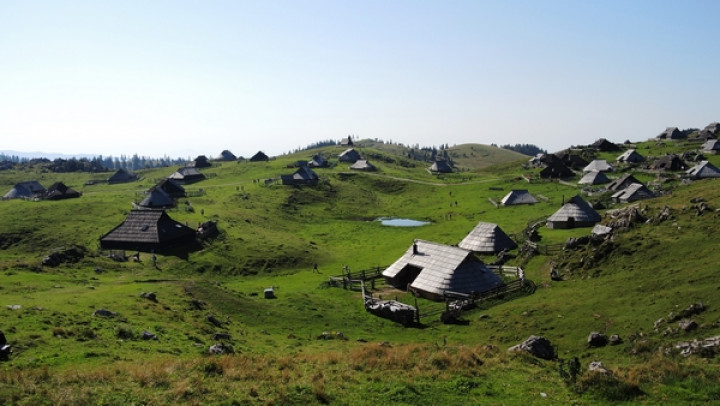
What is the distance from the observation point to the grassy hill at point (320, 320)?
20.1 meters

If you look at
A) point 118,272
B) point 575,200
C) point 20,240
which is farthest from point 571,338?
point 20,240

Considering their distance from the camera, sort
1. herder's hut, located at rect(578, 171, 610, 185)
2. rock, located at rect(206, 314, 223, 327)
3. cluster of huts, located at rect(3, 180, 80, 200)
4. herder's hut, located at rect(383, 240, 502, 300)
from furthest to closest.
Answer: herder's hut, located at rect(578, 171, 610, 185) → cluster of huts, located at rect(3, 180, 80, 200) → herder's hut, located at rect(383, 240, 502, 300) → rock, located at rect(206, 314, 223, 327)

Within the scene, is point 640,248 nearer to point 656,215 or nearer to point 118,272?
point 656,215

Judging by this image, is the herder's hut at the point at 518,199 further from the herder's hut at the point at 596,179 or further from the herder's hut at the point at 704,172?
the herder's hut at the point at 704,172

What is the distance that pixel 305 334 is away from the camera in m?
36.4

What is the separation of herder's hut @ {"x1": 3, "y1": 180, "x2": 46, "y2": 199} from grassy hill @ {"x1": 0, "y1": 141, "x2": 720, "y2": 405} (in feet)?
77.8

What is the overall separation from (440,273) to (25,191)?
9556 cm

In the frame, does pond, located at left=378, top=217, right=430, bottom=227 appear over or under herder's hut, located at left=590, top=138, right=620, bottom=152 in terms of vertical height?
under

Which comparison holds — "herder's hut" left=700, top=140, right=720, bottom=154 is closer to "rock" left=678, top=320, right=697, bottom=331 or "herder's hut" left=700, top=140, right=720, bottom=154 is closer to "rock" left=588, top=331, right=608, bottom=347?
"rock" left=678, top=320, right=697, bottom=331

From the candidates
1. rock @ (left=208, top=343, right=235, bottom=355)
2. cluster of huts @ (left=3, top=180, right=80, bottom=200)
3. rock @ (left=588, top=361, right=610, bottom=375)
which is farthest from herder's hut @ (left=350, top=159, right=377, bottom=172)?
rock @ (left=588, top=361, right=610, bottom=375)

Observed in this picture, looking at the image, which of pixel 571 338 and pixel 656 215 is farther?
pixel 656 215

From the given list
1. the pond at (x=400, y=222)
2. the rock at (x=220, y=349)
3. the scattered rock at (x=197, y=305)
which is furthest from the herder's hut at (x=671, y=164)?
the rock at (x=220, y=349)

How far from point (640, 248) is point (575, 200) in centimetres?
2407

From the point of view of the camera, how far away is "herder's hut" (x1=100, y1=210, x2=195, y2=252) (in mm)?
64062
